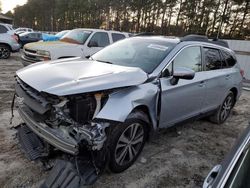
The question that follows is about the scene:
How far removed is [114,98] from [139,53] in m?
1.28

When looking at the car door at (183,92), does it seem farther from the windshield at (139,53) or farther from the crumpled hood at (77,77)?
the crumpled hood at (77,77)

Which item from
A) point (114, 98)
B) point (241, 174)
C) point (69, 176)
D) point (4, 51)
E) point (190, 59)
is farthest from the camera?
point (4, 51)

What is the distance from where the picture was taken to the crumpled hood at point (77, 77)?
8.18 ft

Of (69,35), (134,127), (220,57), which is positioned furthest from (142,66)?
(69,35)

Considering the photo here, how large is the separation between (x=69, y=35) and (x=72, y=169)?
7.15m

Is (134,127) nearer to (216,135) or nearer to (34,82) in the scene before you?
(34,82)

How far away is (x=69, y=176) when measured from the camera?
2.46 metres

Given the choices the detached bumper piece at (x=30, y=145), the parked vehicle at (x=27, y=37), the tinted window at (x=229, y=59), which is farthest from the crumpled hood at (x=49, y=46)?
the parked vehicle at (x=27, y=37)

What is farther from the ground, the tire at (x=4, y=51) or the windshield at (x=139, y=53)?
the windshield at (x=139, y=53)

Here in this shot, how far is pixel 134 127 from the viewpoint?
2.98 meters

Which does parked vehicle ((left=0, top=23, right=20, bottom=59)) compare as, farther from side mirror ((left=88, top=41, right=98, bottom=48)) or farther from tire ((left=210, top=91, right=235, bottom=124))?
tire ((left=210, top=91, right=235, bottom=124))

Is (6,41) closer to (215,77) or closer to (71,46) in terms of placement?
(71,46)

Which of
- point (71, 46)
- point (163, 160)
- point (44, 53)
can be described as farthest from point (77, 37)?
point (163, 160)

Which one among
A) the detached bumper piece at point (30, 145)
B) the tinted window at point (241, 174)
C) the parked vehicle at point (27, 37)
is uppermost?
the tinted window at point (241, 174)
